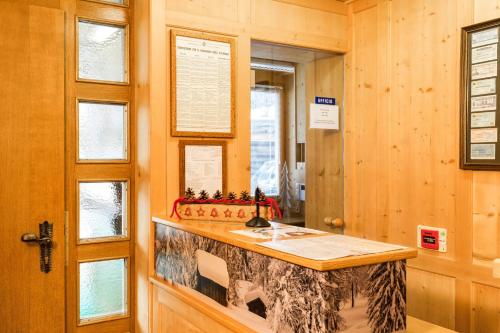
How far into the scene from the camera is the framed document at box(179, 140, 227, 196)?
8.87 ft

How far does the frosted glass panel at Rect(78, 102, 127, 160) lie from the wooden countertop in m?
0.68

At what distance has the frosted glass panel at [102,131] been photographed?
2756 mm

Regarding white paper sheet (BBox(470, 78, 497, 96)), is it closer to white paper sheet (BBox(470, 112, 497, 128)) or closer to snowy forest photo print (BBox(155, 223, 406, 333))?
white paper sheet (BBox(470, 112, 497, 128))

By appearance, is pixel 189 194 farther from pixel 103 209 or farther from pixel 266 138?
pixel 266 138

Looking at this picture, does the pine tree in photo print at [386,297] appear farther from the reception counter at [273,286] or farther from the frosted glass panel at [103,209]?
the frosted glass panel at [103,209]

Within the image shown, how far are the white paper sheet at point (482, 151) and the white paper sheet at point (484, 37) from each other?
0.55 m

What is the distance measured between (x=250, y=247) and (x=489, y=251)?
1.49m

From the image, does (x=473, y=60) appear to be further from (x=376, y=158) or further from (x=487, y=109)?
(x=376, y=158)

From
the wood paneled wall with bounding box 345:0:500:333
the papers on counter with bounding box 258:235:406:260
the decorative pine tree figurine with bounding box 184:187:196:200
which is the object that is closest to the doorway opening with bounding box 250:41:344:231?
the wood paneled wall with bounding box 345:0:500:333

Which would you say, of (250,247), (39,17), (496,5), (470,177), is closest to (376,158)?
(470,177)

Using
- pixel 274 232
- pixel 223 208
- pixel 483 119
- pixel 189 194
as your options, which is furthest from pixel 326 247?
pixel 483 119

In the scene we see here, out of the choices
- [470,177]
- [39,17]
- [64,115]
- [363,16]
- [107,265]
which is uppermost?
[363,16]

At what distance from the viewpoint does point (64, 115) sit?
267cm

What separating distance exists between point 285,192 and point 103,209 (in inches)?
50.0
